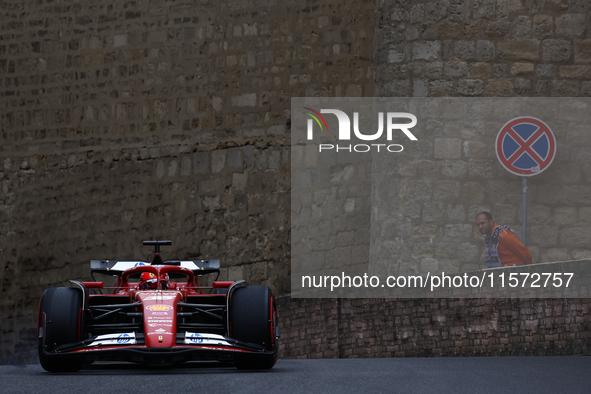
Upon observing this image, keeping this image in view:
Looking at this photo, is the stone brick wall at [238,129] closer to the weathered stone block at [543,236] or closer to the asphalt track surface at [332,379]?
the weathered stone block at [543,236]

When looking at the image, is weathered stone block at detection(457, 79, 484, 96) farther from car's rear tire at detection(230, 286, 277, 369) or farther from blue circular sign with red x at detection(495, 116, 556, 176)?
car's rear tire at detection(230, 286, 277, 369)

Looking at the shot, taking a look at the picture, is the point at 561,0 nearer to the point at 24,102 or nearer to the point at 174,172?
the point at 174,172

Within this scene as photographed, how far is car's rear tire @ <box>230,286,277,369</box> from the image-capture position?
8.38 metres

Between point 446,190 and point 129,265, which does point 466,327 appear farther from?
point 129,265

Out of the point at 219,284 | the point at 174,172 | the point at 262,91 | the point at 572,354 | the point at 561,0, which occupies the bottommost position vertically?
the point at 572,354

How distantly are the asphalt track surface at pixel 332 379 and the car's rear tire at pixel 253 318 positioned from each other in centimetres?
26

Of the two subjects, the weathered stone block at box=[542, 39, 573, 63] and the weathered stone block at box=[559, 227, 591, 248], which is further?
the weathered stone block at box=[542, 39, 573, 63]

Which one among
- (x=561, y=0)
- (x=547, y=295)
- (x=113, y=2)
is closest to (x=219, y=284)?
(x=547, y=295)

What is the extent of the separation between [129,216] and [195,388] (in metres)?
8.87

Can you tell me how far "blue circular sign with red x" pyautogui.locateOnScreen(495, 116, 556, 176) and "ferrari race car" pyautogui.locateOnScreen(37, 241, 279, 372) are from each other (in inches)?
171

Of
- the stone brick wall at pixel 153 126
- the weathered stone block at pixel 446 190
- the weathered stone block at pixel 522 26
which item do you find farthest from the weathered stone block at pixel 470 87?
the stone brick wall at pixel 153 126

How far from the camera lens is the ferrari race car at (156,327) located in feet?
26.2

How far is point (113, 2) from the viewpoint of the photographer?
1592 centimetres

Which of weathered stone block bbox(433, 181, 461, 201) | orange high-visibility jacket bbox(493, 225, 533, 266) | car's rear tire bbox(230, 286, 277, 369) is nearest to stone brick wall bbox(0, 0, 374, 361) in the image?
weathered stone block bbox(433, 181, 461, 201)
